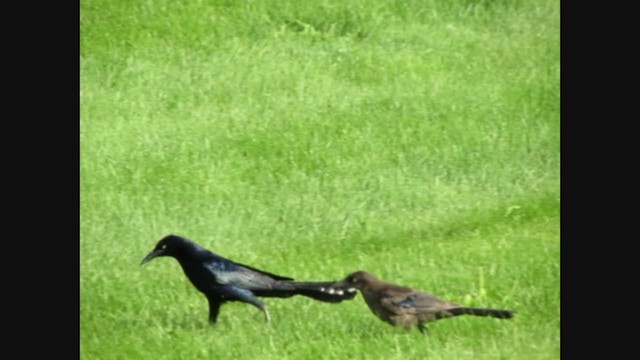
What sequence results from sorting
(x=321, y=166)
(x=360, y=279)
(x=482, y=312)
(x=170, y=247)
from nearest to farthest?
1. (x=482, y=312)
2. (x=360, y=279)
3. (x=170, y=247)
4. (x=321, y=166)

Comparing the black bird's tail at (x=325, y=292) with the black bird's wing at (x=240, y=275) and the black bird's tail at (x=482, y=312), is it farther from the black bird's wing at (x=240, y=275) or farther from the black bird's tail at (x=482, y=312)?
the black bird's tail at (x=482, y=312)

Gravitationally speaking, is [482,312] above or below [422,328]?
above

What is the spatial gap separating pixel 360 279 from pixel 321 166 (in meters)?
1.09

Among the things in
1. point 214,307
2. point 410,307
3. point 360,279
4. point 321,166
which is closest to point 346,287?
point 360,279

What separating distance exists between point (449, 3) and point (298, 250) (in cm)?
236

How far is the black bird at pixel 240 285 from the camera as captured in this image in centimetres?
1286

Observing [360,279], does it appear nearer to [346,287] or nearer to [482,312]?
[346,287]

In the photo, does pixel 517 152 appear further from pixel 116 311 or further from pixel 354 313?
pixel 116 311

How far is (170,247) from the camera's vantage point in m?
13.1

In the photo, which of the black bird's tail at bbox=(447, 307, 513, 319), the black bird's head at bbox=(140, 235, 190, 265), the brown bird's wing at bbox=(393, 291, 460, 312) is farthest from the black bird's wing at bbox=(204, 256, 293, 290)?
the black bird's tail at bbox=(447, 307, 513, 319)

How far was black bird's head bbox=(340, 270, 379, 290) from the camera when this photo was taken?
42.1 feet

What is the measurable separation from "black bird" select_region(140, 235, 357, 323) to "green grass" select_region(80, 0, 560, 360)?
0.12m

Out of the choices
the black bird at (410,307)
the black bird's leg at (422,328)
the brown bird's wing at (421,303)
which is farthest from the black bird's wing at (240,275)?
the black bird's leg at (422,328)

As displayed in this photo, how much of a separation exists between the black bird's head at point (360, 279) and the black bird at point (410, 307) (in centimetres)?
6
